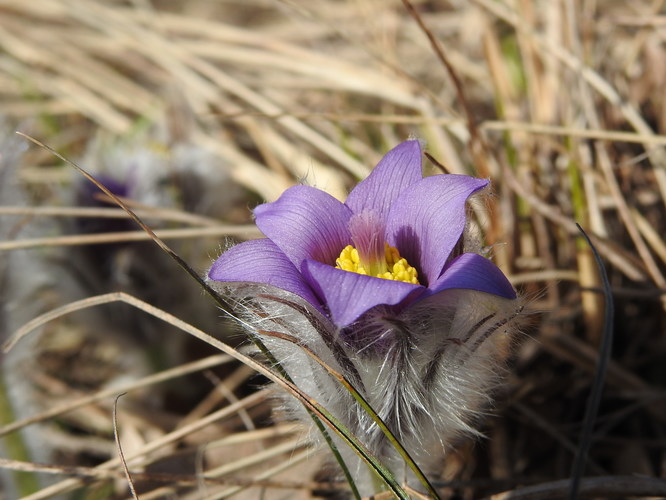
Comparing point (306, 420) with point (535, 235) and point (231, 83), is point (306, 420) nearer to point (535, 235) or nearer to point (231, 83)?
point (535, 235)

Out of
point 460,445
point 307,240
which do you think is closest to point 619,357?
point 460,445

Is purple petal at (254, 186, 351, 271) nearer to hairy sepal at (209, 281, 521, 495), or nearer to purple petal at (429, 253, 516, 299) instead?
hairy sepal at (209, 281, 521, 495)

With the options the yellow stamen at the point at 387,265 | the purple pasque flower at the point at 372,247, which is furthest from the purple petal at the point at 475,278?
the yellow stamen at the point at 387,265

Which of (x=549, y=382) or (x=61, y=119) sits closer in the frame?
(x=549, y=382)

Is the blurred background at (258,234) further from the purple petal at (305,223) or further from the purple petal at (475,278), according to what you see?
the purple petal at (305,223)

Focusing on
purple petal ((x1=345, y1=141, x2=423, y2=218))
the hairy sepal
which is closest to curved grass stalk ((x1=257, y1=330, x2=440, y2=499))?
the hairy sepal

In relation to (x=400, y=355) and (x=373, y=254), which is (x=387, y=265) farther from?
(x=400, y=355)
